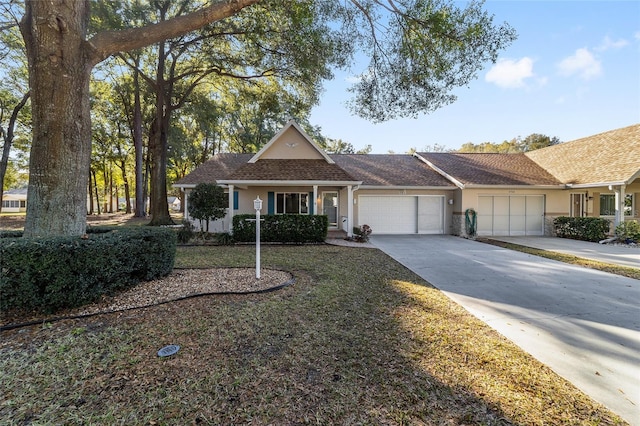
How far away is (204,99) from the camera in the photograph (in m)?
19.4

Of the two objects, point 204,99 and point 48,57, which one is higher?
point 204,99

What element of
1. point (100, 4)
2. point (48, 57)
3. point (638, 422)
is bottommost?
point (638, 422)

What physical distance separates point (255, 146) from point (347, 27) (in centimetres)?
2045

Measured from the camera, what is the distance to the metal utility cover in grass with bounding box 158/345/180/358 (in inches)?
122

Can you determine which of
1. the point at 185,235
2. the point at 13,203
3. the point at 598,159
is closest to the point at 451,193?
the point at 598,159

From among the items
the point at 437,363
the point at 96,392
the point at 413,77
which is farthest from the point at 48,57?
the point at 413,77

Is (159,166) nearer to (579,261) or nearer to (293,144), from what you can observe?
(293,144)

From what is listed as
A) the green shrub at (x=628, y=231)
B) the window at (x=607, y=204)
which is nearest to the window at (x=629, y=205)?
the window at (x=607, y=204)

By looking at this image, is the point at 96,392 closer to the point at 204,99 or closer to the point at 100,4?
the point at 100,4

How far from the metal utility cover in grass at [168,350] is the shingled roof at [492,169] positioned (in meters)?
15.0

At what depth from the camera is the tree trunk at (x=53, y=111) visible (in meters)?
4.55

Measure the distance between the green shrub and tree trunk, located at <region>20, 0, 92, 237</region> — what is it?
19374mm

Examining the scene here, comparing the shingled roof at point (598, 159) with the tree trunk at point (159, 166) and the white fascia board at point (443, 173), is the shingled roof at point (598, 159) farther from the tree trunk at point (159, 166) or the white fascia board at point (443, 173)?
the tree trunk at point (159, 166)

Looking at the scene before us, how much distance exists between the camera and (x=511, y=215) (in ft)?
50.7
